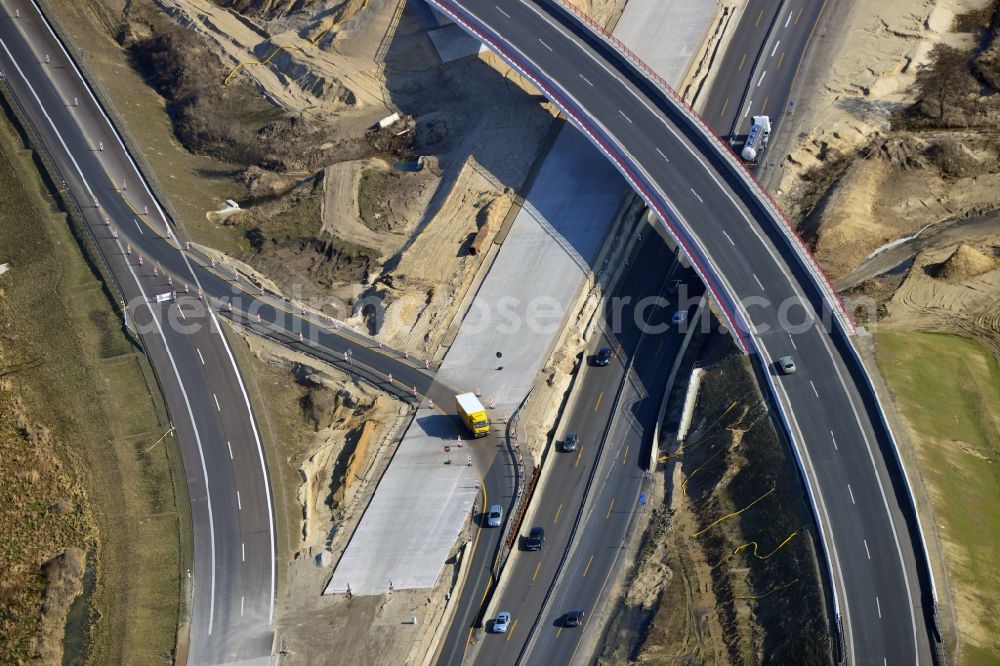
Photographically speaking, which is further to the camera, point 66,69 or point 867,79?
point 66,69

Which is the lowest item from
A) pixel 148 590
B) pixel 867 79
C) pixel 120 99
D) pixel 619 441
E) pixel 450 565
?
pixel 148 590

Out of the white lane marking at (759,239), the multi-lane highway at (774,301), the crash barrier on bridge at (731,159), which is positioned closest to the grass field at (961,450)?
the multi-lane highway at (774,301)

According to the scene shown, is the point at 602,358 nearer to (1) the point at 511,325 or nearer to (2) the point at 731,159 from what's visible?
(1) the point at 511,325

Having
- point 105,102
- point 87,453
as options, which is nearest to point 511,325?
point 87,453

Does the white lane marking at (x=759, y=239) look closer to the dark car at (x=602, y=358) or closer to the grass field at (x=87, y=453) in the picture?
the dark car at (x=602, y=358)

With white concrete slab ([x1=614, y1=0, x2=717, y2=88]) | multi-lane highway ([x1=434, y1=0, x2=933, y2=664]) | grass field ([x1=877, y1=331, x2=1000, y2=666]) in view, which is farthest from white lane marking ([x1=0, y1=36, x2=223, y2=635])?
white concrete slab ([x1=614, y1=0, x2=717, y2=88])

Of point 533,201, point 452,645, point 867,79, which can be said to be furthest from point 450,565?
point 867,79

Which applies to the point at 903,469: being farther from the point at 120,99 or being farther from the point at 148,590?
the point at 120,99
